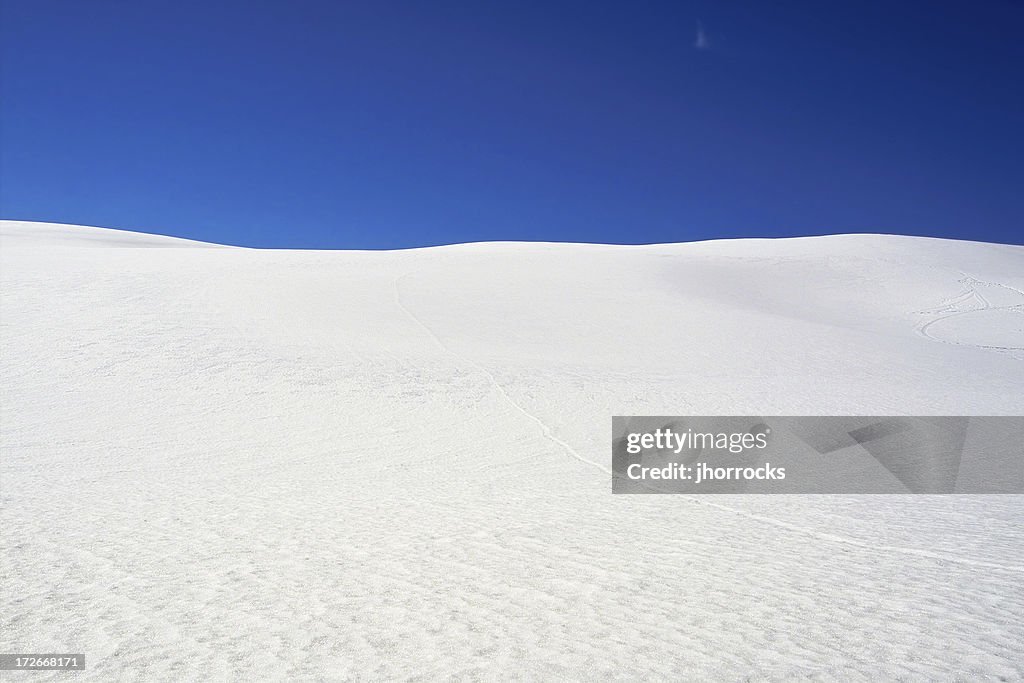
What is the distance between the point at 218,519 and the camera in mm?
7605

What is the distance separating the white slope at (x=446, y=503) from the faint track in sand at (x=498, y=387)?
0.13 m

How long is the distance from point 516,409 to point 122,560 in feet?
30.1

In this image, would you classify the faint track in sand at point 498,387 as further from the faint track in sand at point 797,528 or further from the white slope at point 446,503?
the white slope at point 446,503

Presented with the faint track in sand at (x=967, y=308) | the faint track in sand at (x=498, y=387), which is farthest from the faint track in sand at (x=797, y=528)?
the faint track in sand at (x=967, y=308)

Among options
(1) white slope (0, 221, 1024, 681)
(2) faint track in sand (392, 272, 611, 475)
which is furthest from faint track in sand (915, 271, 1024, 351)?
(2) faint track in sand (392, 272, 611, 475)

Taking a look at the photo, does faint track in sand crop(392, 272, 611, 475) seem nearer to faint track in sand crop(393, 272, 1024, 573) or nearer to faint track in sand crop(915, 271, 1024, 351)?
faint track in sand crop(393, 272, 1024, 573)

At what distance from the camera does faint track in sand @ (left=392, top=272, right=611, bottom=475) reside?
1155 centimetres

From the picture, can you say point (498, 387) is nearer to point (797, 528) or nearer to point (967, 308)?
point (797, 528)

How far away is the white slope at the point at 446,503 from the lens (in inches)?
188

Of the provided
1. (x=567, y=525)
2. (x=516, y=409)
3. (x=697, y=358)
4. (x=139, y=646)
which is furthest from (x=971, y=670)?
(x=697, y=358)

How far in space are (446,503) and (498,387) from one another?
7.50 m

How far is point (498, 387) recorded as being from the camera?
15938 mm

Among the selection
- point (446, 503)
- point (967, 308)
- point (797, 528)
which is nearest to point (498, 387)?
point (446, 503)

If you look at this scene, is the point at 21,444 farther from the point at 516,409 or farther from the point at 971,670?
the point at 971,670
